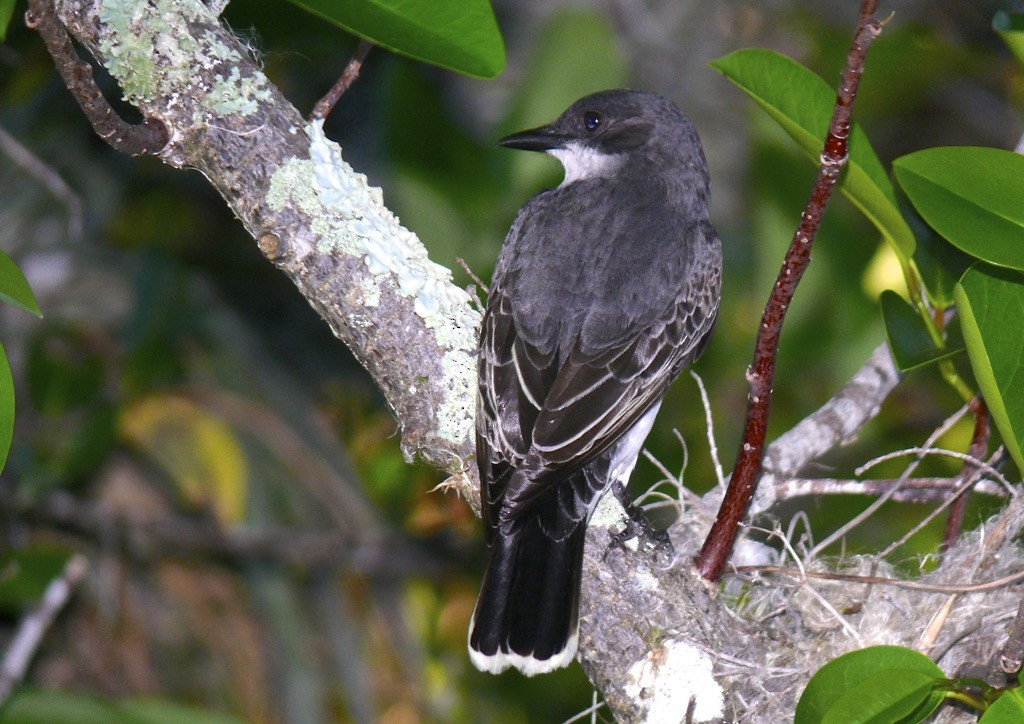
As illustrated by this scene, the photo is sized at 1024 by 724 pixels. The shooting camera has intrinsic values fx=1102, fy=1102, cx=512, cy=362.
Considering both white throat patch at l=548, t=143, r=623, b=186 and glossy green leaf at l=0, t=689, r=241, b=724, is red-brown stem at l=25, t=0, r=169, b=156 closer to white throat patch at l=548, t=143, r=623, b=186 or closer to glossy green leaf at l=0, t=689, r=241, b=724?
glossy green leaf at l=0, t=689, r=241, b=724

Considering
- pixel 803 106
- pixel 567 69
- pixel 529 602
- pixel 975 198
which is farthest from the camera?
pixel 567 69

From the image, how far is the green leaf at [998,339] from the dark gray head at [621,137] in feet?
5.74

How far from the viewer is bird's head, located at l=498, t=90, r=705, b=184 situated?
3.97 meters

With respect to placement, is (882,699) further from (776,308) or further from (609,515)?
(609,515)

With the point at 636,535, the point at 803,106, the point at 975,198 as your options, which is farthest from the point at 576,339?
the point at 975,198

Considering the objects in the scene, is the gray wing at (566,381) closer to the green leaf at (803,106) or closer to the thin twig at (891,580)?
the thin twig at (891,580)

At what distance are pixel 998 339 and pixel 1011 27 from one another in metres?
0.79

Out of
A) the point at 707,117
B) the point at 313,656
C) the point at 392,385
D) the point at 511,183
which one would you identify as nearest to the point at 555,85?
the point at 511,183

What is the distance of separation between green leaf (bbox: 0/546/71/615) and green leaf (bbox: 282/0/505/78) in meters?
2.01

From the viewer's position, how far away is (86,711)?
3.23 meters

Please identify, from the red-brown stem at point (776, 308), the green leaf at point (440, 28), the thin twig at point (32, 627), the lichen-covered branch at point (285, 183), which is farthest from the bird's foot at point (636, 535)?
the thin twig at point (32, 627)

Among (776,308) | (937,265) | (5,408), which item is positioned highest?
(776,308)

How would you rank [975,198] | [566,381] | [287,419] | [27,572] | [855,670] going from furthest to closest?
[287,419], [27,572], [566,381], [975,198], [855,670]

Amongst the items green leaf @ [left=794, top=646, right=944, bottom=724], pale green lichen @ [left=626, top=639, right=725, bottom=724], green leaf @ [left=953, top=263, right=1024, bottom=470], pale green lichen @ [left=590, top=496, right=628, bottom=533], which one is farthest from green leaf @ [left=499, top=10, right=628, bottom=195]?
green leaf @ [left=794, top=646, right=944, bottom=724]
